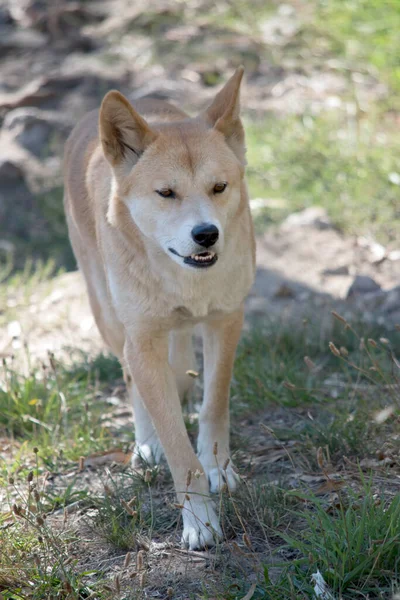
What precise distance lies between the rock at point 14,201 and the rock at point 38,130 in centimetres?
44

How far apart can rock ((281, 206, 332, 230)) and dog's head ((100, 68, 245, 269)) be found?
293 centimetres

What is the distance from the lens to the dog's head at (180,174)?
331 cm

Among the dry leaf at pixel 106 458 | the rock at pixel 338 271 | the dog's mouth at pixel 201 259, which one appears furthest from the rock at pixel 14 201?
the dog's mouth at pixel 201 259

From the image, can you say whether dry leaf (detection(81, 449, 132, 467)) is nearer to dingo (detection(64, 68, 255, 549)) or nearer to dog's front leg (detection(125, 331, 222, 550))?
dingo (detection(64, 68, 255, 549))

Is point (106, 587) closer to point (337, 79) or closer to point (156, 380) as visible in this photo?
point (156, 380)

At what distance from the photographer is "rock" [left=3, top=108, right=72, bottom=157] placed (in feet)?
27.4

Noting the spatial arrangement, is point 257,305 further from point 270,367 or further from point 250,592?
point 250,592

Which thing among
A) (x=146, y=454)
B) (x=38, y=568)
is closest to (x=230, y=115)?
(x=146, y=454)

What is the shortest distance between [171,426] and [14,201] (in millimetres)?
4828

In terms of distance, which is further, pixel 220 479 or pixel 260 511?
pixel 220 479

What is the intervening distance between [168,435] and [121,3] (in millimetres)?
8809

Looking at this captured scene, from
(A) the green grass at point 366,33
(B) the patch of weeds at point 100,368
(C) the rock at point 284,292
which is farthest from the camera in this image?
(A) the green grass at point 366,33

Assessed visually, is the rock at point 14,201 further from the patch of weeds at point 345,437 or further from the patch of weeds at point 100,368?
Result: the patch of weeds at point 345,437

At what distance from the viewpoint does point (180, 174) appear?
344 centimetres
